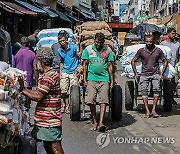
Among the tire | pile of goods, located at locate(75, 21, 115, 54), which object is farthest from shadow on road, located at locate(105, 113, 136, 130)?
the tire

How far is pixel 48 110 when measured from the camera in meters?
6.19

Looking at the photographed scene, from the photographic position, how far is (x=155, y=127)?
10.0 m

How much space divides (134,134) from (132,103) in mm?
2745

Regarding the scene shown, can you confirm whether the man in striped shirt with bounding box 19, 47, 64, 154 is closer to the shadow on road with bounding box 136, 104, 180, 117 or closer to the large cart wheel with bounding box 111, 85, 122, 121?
the large cart wheel with bounding box 111, 85, 122, 121

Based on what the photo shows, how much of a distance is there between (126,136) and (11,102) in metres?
4.27

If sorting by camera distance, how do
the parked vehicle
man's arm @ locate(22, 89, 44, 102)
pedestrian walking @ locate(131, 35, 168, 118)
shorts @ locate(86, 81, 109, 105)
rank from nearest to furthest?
man's arm @ locate(22, 89, 44, 102) → the parked vehicle → shorts @ locate(86, 81, 109, 105) → pedestrian walking @ locate(131, 35, 168, 118)

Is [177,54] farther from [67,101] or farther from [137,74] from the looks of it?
[67,101]

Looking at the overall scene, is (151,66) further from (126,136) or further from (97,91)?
(126,136)

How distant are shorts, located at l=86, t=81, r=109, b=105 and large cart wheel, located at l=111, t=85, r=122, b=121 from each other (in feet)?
2.10

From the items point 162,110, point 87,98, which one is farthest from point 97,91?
point 162,110

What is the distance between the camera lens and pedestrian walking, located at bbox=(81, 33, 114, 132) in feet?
31.2

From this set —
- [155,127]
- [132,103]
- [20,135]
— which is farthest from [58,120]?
[132,103]

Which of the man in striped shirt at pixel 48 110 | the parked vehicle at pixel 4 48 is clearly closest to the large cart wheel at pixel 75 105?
the parked vehicle at pixel 4 48

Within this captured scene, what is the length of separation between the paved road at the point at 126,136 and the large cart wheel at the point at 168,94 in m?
0.36
